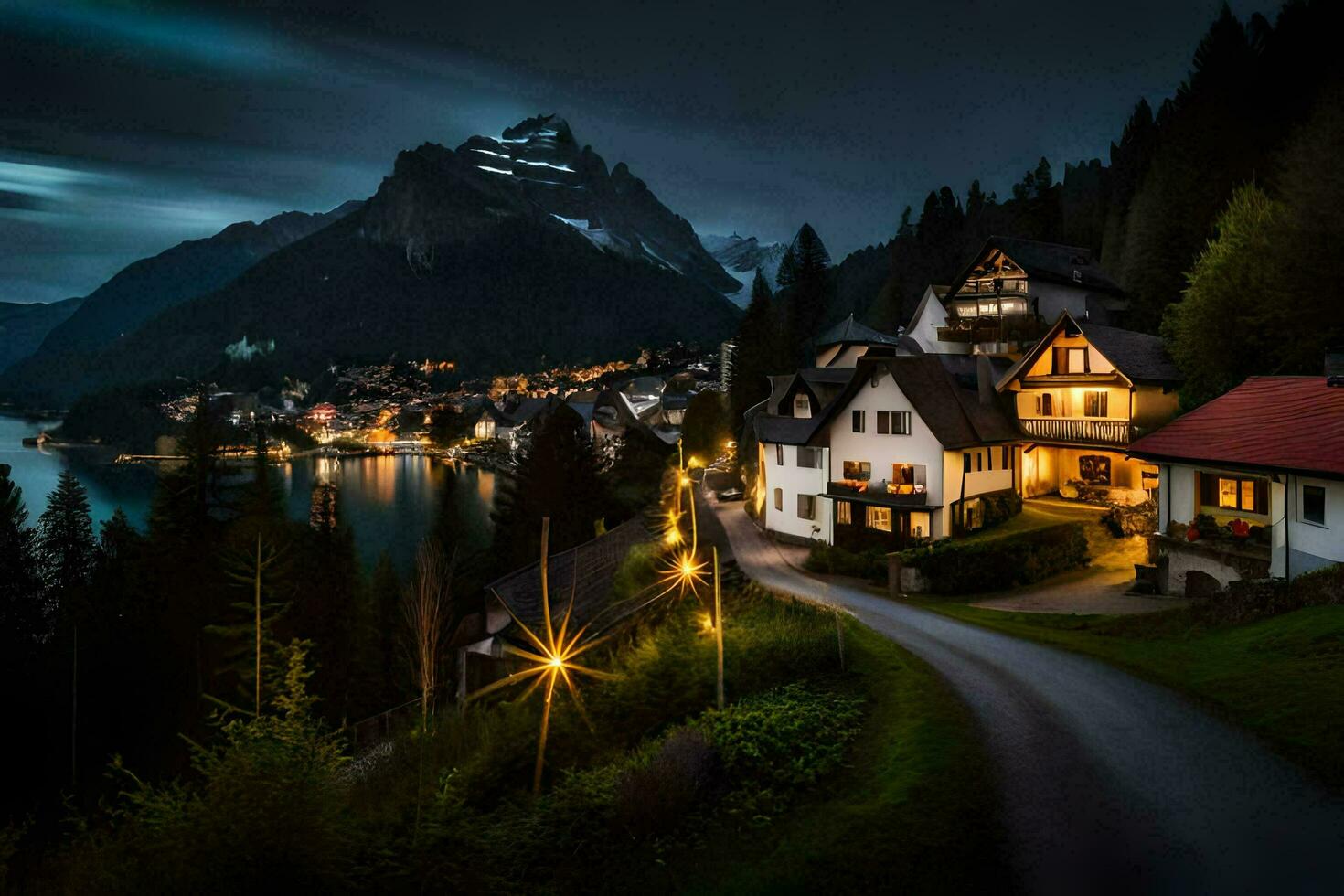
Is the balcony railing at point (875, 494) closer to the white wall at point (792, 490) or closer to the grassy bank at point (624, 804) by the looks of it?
the white wall at point (792, 490)

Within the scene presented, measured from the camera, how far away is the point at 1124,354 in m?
37.5

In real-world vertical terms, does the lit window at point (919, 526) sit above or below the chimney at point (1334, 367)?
below

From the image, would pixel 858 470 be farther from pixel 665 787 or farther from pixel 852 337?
pixel 665 787

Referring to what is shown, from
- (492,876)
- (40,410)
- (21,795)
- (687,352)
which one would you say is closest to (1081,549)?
(492,876)

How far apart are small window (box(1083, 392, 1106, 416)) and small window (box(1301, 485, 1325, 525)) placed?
17657 millimetres

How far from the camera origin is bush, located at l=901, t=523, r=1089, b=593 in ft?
92.7

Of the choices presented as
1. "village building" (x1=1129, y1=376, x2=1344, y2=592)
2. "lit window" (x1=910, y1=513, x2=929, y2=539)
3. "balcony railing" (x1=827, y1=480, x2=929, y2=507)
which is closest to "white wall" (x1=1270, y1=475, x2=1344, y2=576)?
"village building" (x1=1129, y1=376, x2=1344, y2=592)

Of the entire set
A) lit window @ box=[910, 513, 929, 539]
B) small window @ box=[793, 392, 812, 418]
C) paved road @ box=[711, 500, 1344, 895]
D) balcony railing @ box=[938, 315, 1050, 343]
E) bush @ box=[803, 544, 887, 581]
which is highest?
balcony railing @ box=[938, 315, 1050, 343]

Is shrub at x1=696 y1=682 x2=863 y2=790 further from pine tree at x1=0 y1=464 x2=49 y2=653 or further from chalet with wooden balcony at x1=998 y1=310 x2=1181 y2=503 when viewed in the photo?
pine tree at x1=0 y1=464 x2=49 y2=653

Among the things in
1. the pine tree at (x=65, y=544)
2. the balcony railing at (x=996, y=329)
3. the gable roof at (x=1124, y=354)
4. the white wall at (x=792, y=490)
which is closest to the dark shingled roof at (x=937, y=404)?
the white wall at (x=792, y=490)

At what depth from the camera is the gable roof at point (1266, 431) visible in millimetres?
20552

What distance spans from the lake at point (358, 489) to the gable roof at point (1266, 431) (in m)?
44.2

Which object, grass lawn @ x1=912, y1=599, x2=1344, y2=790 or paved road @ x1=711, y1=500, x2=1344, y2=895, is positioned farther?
grass lawn @ x1=912, y1=599, x2=1344, y2=790

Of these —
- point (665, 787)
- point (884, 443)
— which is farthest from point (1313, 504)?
point (665, 787)
